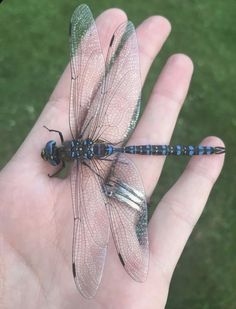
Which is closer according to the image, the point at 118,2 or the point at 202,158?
the point at 202,158

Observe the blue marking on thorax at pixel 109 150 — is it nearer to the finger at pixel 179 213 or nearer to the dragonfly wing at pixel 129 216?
the dragonfly wing at pixel 129 216

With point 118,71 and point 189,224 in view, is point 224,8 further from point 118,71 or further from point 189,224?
point 189,224

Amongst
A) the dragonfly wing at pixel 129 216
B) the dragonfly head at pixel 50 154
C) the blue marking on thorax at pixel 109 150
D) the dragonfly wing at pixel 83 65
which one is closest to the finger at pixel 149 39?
the dragonfly wing at pixel 83 65

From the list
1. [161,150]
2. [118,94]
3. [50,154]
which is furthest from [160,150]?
[50,154]

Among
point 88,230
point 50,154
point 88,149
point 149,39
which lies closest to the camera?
point 88,230

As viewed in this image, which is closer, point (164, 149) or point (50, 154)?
point (50, 154)

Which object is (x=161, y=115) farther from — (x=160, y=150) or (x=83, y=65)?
(x=83, y=65)

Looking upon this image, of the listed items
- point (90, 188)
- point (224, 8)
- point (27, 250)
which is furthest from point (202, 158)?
point (224, 8)
